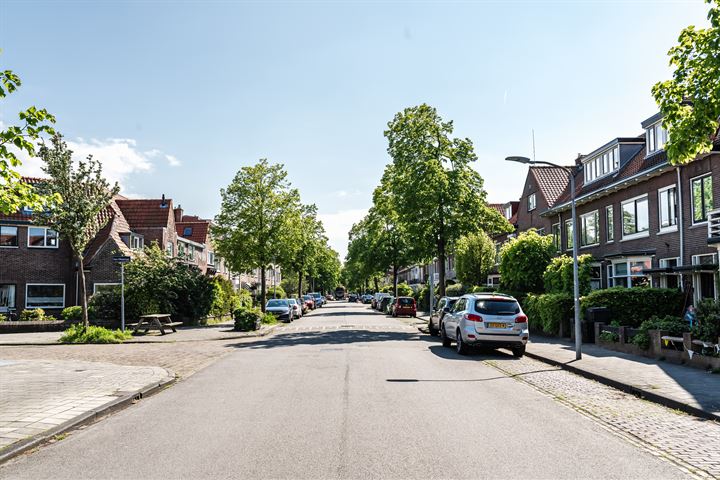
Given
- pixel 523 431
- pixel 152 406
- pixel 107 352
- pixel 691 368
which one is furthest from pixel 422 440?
pixel 107 352


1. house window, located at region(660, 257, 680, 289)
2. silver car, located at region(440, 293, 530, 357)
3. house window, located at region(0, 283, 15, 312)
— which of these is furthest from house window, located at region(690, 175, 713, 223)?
house window, located at region(0, 283, 15, 312)

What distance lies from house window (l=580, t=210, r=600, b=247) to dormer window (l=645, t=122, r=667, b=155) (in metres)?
5.07

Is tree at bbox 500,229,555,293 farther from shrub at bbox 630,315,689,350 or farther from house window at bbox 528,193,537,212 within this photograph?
house window at bbox 528,193,537,212

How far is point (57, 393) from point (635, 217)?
2367cm

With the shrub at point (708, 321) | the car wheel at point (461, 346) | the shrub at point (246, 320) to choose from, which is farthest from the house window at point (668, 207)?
the shrub at point (246, 320)

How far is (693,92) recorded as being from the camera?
445 inches

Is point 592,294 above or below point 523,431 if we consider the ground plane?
above

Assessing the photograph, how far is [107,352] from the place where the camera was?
18.7 m

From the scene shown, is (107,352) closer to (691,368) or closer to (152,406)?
(152,406)

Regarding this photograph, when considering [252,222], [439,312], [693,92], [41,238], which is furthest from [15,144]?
[41,238]

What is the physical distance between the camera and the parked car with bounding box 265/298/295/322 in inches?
1481

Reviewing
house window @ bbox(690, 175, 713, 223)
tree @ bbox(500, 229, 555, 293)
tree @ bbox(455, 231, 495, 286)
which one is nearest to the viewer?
→ house window @ bbox(690, 175, 713, 223)

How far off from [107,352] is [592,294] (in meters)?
15.7

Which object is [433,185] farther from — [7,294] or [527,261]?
[7,294]
